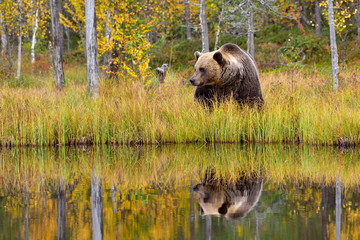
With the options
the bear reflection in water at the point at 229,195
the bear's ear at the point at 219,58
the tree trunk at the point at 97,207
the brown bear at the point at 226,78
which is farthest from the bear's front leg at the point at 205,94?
the tree trunk at the point at 97,207

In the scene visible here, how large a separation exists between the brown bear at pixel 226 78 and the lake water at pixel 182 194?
5.89 feet

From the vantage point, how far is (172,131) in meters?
8.65

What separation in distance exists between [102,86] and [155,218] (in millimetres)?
7454

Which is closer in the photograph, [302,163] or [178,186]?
[178,186]

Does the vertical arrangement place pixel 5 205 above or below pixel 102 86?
below

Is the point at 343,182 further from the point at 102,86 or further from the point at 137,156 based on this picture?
the point at 102,86

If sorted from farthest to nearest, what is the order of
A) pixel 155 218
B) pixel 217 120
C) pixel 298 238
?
pixel 217 120 → pixel 155 218 → pixel 298 238

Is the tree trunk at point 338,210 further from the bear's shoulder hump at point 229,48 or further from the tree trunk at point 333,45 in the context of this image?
the tree trunk at point 333,45

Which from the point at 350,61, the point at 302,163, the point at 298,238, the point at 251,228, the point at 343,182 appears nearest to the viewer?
the point at 298,238

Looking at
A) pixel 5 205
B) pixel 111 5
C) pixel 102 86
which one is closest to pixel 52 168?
pixel 5 205

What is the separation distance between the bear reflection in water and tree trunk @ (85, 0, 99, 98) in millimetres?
5969

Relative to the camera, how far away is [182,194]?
4.67 meters

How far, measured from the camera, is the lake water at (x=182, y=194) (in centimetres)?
346

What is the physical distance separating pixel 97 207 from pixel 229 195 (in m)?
1.31
